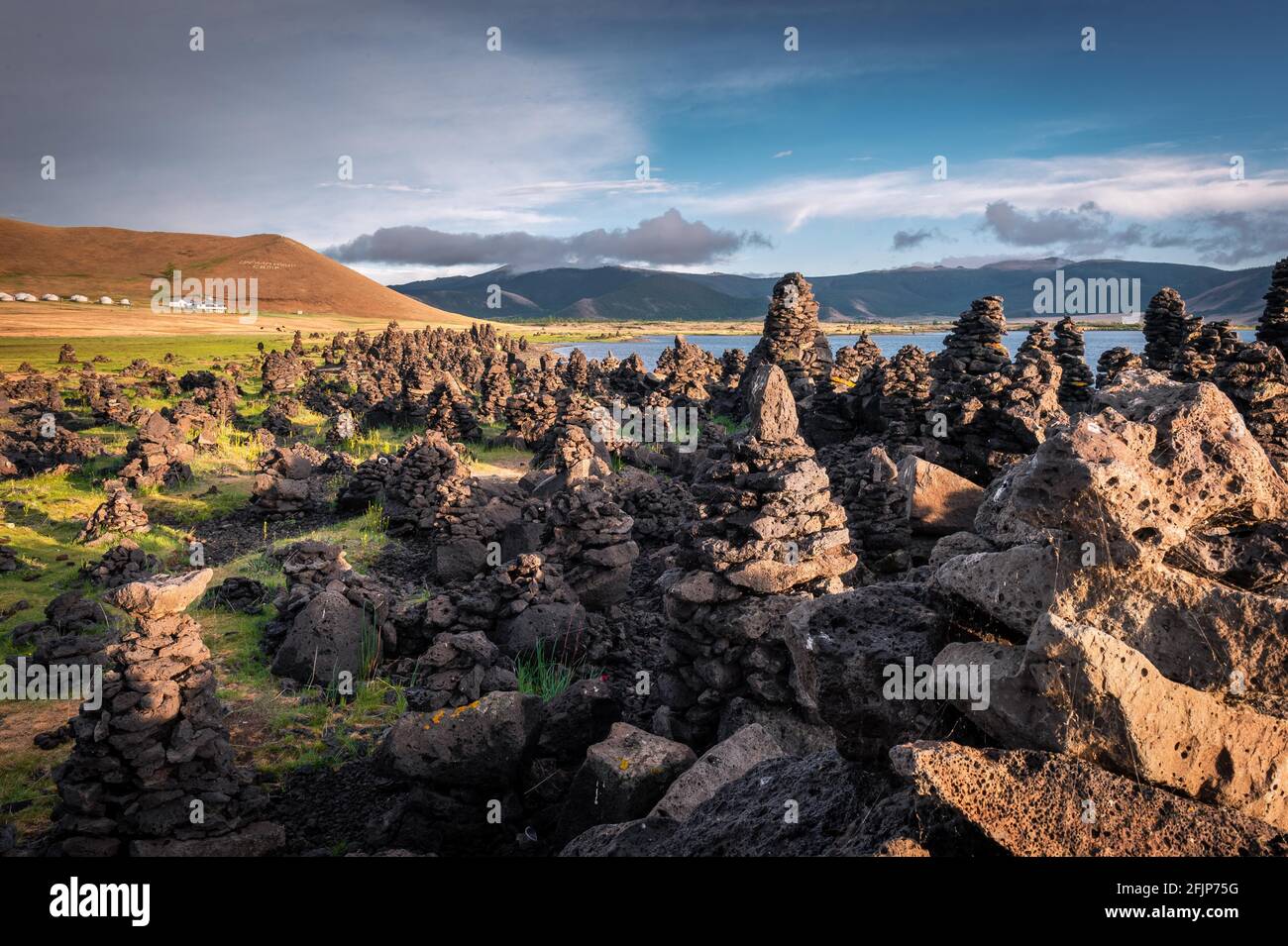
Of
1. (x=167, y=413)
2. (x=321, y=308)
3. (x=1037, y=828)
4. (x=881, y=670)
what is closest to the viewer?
(x=1037, y=828)

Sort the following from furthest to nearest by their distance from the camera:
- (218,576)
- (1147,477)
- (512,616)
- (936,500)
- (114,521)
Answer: (114,521) → (218,576) → (936,500) → (512,616) → (1147,477)

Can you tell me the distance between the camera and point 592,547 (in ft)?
48.0

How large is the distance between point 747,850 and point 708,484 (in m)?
6.31

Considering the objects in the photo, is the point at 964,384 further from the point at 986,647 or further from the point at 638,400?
the point at 638,400

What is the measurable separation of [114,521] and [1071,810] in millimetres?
22699

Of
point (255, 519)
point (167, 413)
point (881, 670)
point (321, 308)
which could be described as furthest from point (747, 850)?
point (321, 308)

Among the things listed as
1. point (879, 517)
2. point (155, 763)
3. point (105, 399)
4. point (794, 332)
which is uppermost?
point (794, 332)

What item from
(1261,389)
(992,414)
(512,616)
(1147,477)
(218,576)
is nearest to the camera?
(1147,477)

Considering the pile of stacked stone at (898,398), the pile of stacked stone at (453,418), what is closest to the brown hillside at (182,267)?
the pile of stacked stone at (453,418)

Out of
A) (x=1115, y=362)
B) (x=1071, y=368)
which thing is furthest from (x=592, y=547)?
(x=1115, y=362)

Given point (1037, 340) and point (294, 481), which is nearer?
point (294, 481)

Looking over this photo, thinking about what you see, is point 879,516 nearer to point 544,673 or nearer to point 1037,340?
point 544,673

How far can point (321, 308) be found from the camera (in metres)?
156

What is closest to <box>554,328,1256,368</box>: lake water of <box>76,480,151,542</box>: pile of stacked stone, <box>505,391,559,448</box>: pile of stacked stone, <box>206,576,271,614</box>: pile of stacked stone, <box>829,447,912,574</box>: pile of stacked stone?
<box>505,391,559,448</box>: pile of stacked stone
